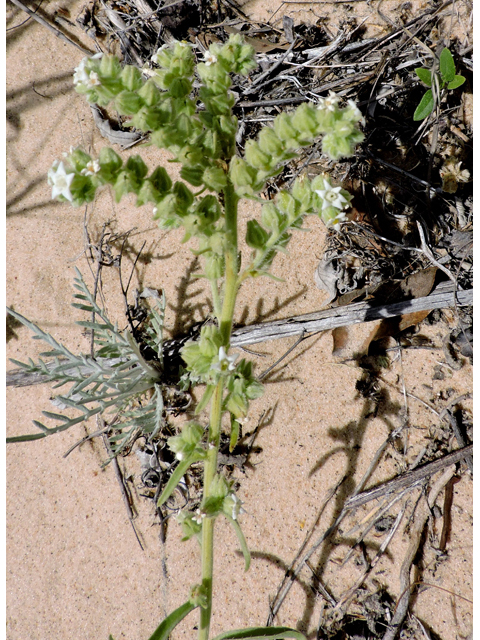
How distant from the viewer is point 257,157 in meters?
1.56

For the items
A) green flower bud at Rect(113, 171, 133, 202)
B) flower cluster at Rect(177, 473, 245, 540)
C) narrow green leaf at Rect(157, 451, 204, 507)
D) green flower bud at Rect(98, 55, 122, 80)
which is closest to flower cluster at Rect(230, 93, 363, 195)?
green flower bud at Rect(113, 171, 133, 202)

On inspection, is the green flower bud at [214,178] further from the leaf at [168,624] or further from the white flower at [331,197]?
the leaf at [168,624]

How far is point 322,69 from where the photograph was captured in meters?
2.78

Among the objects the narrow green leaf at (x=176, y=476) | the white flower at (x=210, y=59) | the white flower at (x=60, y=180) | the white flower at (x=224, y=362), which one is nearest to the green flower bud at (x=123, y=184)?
the white flower at (x=60, y=180)

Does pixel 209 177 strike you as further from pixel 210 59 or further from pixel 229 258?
pixel 210 59

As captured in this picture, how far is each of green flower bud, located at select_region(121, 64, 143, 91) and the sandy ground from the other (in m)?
1.38

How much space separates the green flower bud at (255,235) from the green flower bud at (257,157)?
20 cm

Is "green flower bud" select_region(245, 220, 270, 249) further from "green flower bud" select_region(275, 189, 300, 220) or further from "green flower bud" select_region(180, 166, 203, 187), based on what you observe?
"green flower bud" select_region(180, 166, 203, 187)

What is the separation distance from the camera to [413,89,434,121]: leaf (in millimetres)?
2508

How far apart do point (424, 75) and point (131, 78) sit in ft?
5.53

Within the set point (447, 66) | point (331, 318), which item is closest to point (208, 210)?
point (331, 318)

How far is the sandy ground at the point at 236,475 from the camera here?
2432mm

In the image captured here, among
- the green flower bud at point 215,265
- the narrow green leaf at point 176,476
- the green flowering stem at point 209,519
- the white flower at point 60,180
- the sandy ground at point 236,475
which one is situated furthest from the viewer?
the sandy ground at point 236,475

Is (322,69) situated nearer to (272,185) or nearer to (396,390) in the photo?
(272,185)
